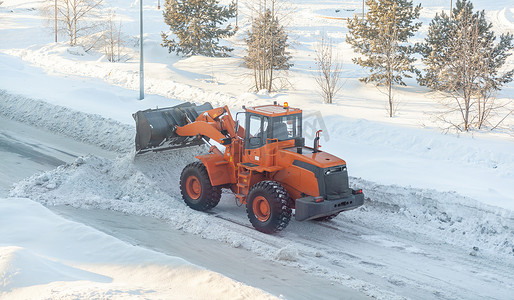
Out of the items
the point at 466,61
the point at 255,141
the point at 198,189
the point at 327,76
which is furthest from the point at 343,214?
the point at 327,76

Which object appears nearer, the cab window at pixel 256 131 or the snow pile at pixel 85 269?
the snow pile at pixel 85 269

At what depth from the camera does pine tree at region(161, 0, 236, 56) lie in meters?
38.8

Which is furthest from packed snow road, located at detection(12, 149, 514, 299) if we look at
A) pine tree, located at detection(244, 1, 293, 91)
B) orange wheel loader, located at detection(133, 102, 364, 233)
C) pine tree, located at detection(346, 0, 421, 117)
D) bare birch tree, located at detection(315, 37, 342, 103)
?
pine tree, located at detection(346, 0, 421, 117)

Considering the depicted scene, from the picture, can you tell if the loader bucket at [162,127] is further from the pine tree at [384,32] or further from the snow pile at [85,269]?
the pine tree at [384,32]

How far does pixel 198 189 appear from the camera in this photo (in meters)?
12.4

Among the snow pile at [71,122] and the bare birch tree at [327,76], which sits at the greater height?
the bare birch tree at [327,76]

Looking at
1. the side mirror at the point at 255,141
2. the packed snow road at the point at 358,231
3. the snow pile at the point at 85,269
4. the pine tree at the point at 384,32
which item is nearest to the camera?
the snow pile at the point at 85,269

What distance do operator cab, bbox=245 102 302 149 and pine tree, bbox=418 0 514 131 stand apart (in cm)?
1072

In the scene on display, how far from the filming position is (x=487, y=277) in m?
9.46

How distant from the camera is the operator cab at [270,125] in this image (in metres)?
11.3

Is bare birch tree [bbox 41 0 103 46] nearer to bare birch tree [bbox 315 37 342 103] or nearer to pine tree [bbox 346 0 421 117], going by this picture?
pine tree [bbox 346 0 421 117]

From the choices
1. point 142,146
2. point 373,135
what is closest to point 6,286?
point 142,146

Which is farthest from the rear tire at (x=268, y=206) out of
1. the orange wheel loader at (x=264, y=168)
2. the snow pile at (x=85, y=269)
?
the snow pile at (x=85, y=269)

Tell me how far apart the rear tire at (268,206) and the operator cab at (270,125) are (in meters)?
1.00
